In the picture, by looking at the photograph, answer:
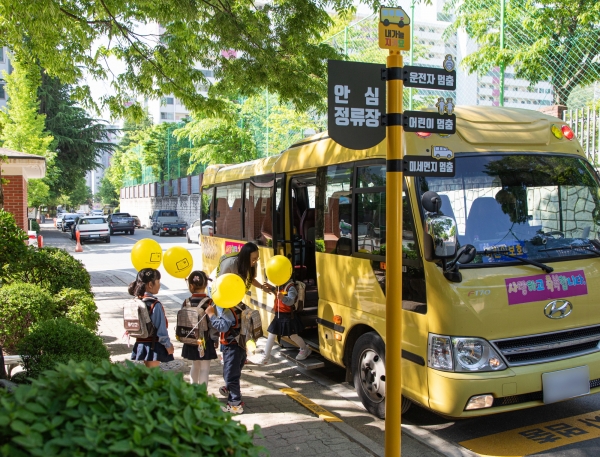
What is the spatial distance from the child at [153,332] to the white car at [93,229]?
94.4 ft

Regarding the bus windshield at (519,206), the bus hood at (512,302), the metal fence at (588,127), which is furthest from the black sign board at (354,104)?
the metal fence at (588,127)

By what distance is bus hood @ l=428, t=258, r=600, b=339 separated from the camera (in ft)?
14.3

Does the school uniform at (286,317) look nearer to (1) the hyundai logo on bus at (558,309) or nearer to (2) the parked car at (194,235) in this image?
(1) the hyundai logo on bus at (558,309)

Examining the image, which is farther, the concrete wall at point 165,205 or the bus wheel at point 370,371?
the concrete wall at point 165,205

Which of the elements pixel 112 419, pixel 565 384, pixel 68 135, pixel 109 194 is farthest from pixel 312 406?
pixel 109 194

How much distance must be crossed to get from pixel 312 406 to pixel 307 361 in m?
1.23

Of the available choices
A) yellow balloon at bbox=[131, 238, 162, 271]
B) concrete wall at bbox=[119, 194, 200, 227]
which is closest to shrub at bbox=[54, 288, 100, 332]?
yellow balloon at bbox=[131, 238, 162, 271]

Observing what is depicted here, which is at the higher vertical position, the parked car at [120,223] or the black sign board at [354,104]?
the black sign board at [354,104]

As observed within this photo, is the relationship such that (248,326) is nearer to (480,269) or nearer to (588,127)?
(480,269)

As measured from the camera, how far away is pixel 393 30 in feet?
11.3

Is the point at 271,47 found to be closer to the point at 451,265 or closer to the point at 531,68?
the point at 531,68

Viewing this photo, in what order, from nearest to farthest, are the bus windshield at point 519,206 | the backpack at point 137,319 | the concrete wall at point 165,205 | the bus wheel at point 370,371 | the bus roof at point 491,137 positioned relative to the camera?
the bus windshield at point 519,206 < the bus roof at point 491,137 < the backpack at point 137,319 < the bus wheel at point 370,371 < the concrete wall at point 165,205

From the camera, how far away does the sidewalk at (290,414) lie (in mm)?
4672

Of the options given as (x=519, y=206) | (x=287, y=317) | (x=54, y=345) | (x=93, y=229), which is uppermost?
(x=519, y=206)
